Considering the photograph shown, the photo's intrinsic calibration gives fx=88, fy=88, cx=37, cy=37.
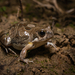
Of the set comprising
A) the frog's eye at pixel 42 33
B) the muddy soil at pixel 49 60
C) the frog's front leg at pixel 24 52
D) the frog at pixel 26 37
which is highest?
the frog's eye at pixel 42 33

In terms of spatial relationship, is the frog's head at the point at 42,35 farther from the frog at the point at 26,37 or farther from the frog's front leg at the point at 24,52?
the frog's front leg at the point at 24,52

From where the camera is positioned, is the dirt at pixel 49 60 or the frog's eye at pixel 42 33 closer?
the dirt at pixel 49 60

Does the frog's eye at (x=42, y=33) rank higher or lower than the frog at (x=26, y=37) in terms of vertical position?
higher

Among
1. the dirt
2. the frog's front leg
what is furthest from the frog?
the dirt

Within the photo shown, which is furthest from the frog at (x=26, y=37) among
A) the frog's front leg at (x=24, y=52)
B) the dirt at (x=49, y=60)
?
the dirt at (x=49, y=60)

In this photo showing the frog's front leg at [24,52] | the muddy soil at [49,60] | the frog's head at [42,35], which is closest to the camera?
the muddy soil at [49,60]

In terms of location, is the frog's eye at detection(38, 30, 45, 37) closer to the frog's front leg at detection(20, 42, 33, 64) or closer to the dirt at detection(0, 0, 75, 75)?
the frog's front leg at detection(20, 42, 33, 64)

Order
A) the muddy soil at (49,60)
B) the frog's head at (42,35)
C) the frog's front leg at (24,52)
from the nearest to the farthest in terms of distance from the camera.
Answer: the muddy soil at (49,60)
the frog's head at (42,35)
the frog's front leg at (24,52)

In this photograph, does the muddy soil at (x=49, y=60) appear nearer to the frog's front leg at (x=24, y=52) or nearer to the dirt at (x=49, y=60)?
the dirt at (x=49, y=60)
